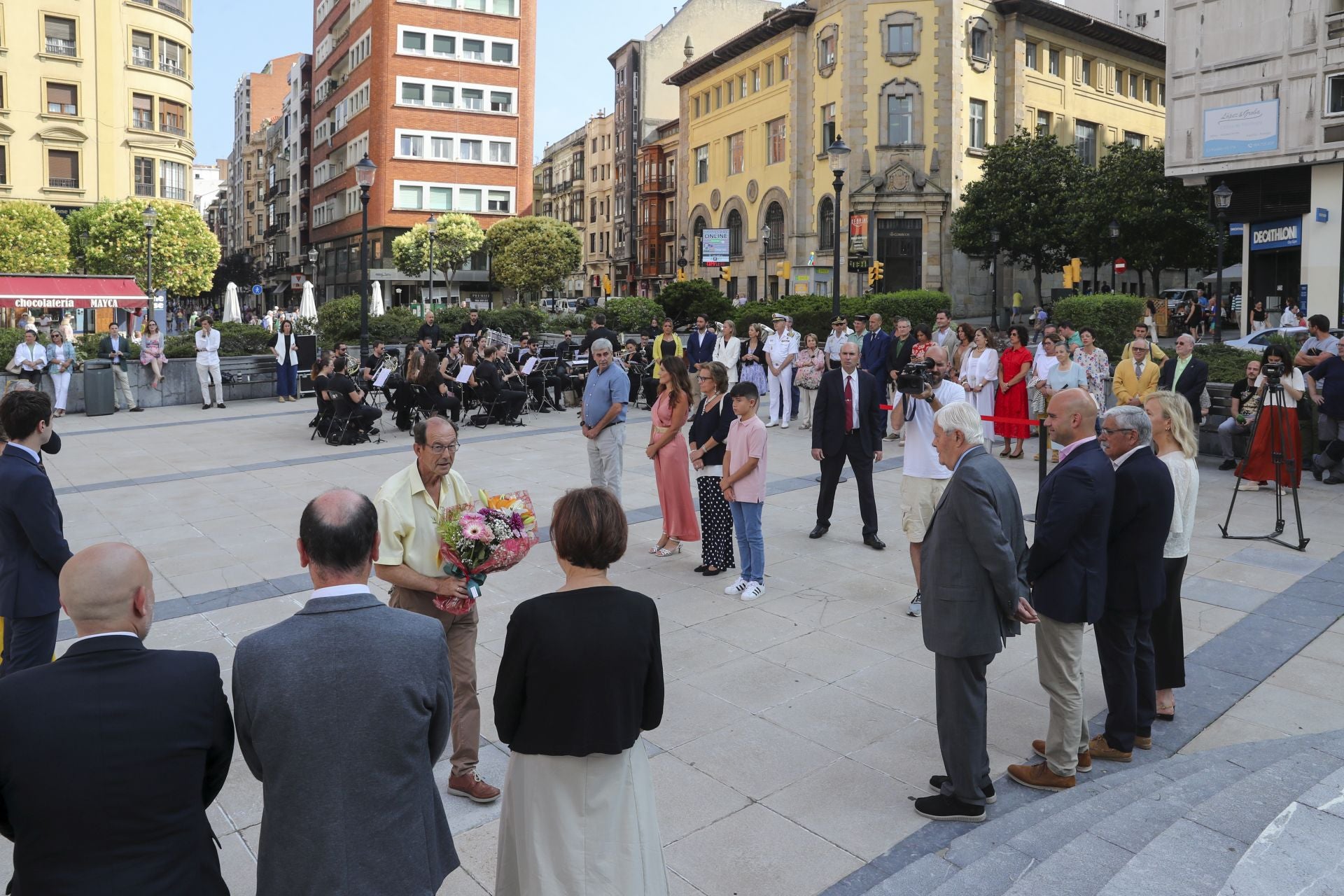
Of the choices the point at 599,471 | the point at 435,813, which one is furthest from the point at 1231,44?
the point at 435,813

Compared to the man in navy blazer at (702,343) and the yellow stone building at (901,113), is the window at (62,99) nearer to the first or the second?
the yellow stone building at (901,113)

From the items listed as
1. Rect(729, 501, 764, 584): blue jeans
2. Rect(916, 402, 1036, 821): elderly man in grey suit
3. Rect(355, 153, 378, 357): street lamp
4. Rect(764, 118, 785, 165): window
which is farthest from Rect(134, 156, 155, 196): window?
Rect(916, 402, 1036, 821): elderly man in grey suit

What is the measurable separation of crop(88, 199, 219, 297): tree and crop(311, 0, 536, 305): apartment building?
12.0 meters

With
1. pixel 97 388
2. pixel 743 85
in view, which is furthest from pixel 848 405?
pixel 743 85

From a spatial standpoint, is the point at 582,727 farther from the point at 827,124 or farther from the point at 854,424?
the point at 827,124

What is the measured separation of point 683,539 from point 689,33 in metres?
74.7

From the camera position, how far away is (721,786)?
4.88m

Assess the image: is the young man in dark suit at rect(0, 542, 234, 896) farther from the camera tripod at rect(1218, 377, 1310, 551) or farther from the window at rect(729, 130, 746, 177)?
the window at rect(729, 130, 746, 177)

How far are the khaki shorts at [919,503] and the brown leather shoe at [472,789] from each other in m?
4.09

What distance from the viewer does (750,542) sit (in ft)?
26.5

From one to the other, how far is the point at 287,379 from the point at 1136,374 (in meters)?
17.8

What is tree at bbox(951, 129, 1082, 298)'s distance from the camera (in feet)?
142

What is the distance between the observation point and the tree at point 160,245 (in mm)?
45562

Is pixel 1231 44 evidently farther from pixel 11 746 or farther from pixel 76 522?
pixel 11 746
